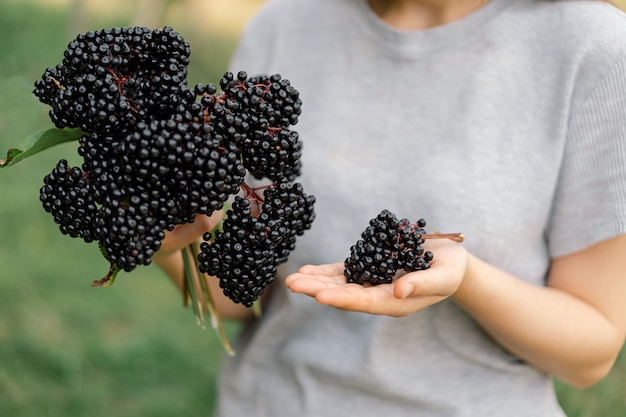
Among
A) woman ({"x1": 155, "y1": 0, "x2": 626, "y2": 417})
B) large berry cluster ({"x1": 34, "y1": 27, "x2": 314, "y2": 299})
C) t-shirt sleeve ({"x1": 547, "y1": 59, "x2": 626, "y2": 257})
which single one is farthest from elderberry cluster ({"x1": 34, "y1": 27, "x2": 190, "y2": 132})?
t-shirt sleeve ({"x1": 547, "y1": 59, "x2": 626, "y2": 257})

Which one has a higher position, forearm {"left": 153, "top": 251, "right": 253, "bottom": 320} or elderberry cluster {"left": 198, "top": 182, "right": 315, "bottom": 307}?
elderberry cluster {"left": 198, "top": 182, "right": 315, "bottom": 307}

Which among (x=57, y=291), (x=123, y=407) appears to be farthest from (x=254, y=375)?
(x=57, y=291)

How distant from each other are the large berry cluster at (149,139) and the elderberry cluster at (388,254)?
144mm

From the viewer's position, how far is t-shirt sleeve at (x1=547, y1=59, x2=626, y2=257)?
3.69 ft

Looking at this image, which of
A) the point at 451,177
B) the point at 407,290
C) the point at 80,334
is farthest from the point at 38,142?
the point at 80,334

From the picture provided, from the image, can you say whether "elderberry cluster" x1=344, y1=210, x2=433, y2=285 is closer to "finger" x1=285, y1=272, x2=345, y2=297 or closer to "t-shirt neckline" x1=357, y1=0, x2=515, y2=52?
"finger" x1=285, y1=272, x2=345, y2=297

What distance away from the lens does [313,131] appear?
137 cm

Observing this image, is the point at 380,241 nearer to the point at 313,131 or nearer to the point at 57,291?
the point at 313,131

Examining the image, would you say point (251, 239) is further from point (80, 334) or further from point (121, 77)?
point (80, 334)

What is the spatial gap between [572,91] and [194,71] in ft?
20.6

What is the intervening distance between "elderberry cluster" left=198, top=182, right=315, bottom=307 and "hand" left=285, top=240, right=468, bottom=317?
0.06 metres

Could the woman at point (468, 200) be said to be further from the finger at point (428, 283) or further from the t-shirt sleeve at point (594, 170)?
the finger at point (428, 283)

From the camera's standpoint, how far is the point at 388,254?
0.96 m

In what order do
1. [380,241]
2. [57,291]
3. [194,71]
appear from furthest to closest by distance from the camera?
1. [194,71]
2. [57,291]
3. [380,241]
